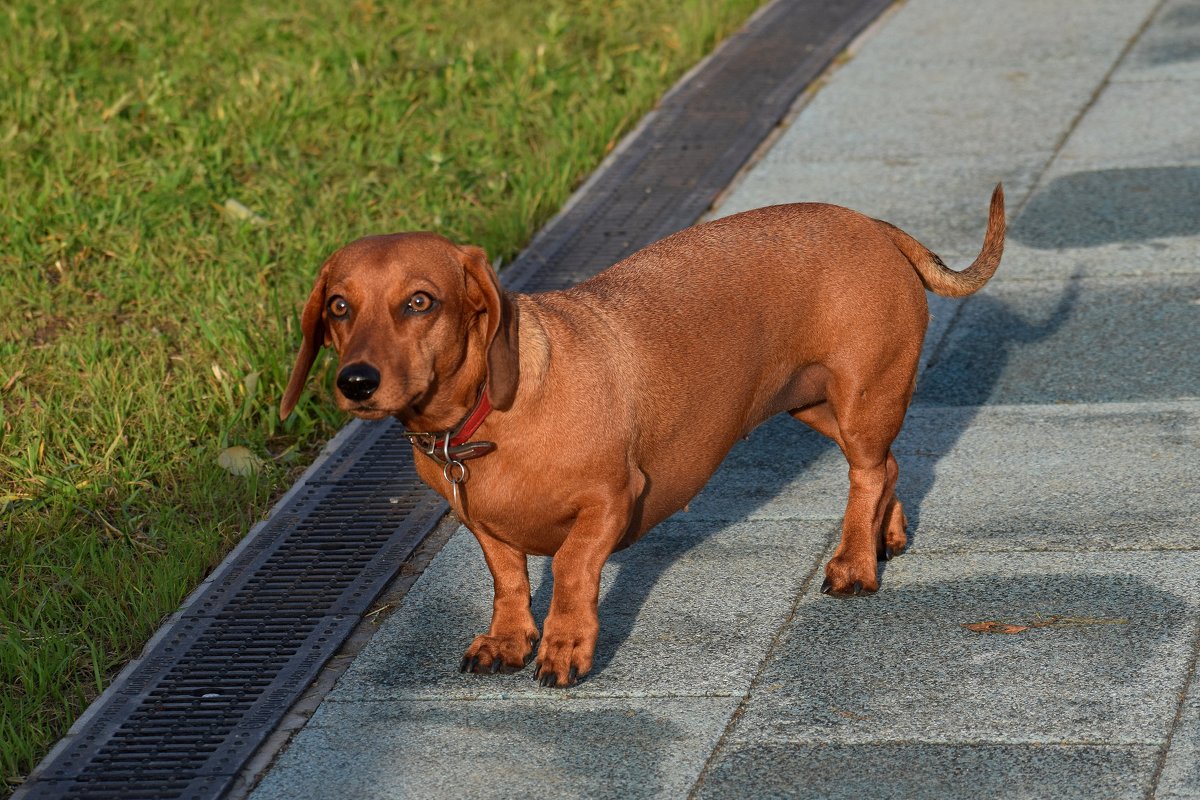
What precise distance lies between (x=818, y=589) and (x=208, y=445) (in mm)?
2343

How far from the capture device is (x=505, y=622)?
4352 millimetres

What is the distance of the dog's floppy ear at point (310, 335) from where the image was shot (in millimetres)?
3924

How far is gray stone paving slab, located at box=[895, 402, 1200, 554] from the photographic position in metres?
4.70

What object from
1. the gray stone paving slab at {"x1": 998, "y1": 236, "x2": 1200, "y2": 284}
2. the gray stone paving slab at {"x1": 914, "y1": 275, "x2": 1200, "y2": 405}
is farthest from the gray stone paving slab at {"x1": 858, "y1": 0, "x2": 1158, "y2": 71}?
the gray stone paving slab at {"x1": 914, "y1": 275, "x2": 1200, "y2": 405}

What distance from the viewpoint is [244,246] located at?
283 inches

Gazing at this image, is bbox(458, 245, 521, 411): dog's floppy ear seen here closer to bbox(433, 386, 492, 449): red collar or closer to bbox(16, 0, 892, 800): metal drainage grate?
bbox(433, 386, 492, 449): red collar

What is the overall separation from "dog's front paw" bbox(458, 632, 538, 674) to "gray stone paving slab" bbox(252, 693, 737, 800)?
6.3 inches

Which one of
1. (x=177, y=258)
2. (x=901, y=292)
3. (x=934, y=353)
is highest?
(x=901, y=292)

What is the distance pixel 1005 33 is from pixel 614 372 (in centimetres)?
665

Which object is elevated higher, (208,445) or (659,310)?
(659,310)

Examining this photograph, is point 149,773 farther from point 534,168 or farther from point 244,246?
point 534,168

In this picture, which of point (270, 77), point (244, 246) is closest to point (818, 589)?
point (244, 246)

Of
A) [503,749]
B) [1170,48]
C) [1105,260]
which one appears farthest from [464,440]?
[1170,48]

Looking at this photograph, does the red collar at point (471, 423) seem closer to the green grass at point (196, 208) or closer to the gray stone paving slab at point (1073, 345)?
the green grass at point (196, 208)
